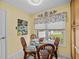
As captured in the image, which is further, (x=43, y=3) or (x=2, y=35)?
(x=43, y=3)

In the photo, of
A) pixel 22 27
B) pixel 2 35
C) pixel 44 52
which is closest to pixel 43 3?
pixel 22 27

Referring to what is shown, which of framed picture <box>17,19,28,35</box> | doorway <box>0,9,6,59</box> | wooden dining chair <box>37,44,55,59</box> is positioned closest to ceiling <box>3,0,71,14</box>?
doorway <box>0,9,6,59</box>

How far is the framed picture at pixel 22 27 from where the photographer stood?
558 centimetres

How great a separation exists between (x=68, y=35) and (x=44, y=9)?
1.62m

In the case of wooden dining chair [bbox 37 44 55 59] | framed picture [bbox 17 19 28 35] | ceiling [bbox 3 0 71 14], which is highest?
ceiling [bbox 3 0 71 14]

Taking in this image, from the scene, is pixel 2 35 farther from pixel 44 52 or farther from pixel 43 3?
pixel 44 52

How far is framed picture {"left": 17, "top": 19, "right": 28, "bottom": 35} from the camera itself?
5.58m

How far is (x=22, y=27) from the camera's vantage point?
235 inches

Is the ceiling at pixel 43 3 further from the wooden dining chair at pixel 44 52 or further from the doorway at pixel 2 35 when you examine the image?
the wooden dining chair at pixel 44 52

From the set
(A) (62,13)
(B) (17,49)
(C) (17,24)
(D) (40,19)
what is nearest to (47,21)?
(D) (40,19)

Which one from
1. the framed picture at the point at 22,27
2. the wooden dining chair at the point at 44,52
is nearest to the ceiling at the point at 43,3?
the framed picture at the point at 22,27

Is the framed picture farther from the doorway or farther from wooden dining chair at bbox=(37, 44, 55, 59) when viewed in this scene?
wooden dining chair at bbox=(37, 44, 55, 59)

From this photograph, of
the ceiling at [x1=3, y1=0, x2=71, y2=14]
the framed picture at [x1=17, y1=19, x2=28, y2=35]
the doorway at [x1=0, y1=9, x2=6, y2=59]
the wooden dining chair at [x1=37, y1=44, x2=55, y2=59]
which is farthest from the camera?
the framed picture at [x1=17, y1=19, x2=28, y2=35]

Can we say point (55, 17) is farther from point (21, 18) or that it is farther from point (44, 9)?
point (21, 18)
